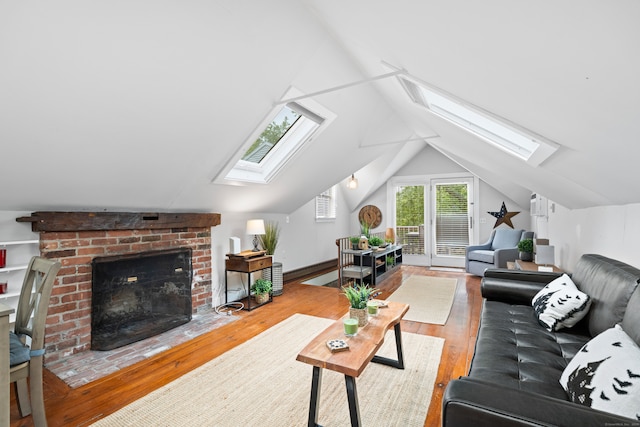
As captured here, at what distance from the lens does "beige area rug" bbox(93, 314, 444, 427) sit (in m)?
1.83

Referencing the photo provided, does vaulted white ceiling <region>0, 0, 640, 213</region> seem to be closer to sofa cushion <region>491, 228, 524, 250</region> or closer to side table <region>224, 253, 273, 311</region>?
side table <region>224, 253, 273, 311</region>

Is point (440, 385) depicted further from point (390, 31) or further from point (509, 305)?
point (390, 31)

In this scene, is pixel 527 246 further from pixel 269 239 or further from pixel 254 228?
pixel 254 228

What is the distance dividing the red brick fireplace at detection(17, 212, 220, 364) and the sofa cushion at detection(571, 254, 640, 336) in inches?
151

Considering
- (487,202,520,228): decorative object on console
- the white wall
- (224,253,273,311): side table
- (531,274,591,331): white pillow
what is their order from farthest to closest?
(487,202,520,228): decorative object on console, (224,253,273,311): side table, the white wall, (531,274,591,331): white pillow

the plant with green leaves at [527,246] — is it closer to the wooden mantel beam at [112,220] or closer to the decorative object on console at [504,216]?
the decorative object on console at [504,216]

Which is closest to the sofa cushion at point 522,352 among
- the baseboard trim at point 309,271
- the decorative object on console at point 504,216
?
the baseboard trim at point 309,271

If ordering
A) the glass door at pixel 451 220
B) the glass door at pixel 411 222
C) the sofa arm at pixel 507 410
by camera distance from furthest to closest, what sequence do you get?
the glass door at pixel 411 222
the glass door at pixel 451 220
the sofa arm at pixel 507 410

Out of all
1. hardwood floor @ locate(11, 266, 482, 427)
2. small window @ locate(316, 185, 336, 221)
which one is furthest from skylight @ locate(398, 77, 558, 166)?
small window @ locate(316, 185, 336, 221)

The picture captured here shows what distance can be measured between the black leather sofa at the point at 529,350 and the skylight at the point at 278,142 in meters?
2.50

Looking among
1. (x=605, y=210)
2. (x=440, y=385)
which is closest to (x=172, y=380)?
(x=440, y=385)

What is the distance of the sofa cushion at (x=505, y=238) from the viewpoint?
5723 mm

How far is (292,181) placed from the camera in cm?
448

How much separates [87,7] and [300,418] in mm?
2518
